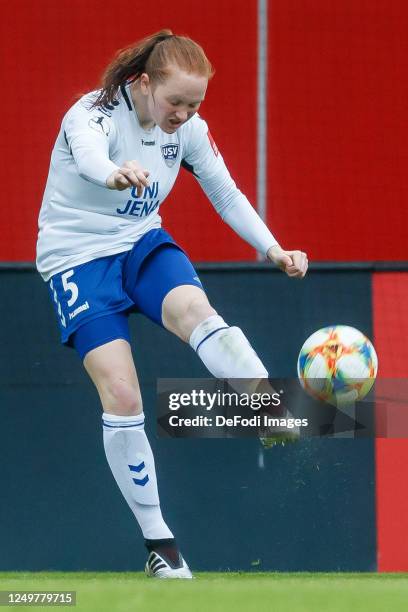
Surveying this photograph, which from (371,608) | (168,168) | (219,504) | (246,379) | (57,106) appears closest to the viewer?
(371,608)

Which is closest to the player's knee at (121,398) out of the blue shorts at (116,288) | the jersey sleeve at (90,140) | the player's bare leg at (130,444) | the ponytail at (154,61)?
the player's bare leg at (130,444)

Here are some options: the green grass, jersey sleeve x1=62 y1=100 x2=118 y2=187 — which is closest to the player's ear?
jersey sleeve x1=62 y1=100 x2=118 y2=187

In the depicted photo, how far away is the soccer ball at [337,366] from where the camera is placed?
4.25 metres

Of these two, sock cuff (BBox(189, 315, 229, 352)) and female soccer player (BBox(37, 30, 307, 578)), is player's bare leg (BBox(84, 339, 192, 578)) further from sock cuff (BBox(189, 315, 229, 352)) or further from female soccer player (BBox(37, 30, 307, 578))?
sock cuff (BBox(189, 315, 229, 352))

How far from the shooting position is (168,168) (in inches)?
172

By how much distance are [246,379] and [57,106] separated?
10.2ft

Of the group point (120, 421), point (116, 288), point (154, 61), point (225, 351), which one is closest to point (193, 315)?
point (225, 351)

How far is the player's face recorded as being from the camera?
13.2ft

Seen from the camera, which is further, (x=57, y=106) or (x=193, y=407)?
(x=57, y=106)

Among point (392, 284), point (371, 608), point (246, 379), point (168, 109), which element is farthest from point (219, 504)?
point (371, 608)

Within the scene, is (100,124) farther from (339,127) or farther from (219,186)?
(339,127)

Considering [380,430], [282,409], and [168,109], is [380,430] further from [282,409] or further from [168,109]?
[168,109]

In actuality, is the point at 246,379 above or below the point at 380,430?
above

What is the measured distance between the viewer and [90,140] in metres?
3.96
